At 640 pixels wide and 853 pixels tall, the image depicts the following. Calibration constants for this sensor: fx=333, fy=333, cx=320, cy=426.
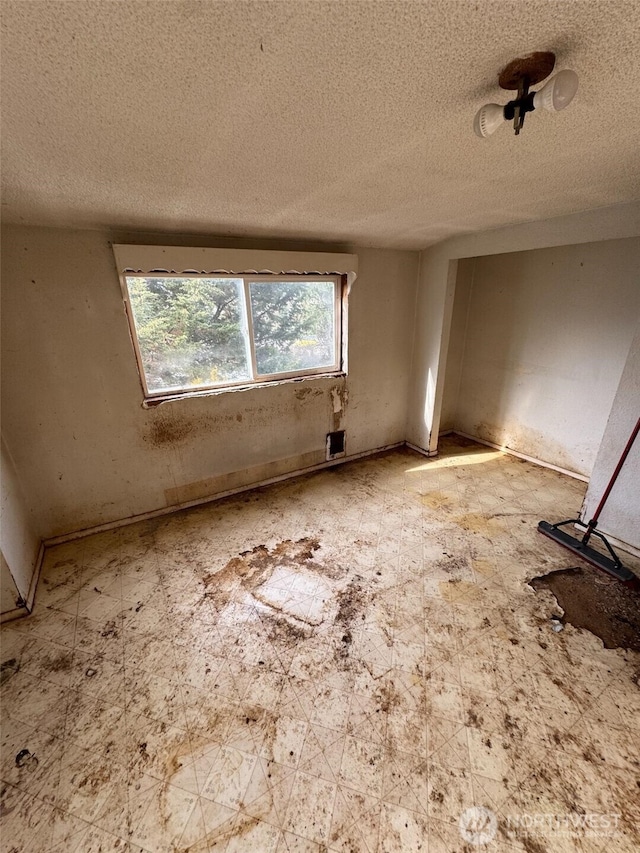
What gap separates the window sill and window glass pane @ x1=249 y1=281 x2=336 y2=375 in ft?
0.33

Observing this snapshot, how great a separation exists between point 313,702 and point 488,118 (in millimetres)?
2156

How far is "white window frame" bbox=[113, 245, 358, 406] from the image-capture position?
219 centimetres

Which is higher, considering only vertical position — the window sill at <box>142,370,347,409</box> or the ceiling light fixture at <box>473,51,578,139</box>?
the ceiling light fixture at <box>473,51,578,139</box>

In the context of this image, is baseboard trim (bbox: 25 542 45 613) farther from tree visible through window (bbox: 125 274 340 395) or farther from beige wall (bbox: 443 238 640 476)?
beige wall (bbox: 443 238 640 476)

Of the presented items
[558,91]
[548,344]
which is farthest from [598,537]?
[558,91]

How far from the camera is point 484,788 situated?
1.18 metres

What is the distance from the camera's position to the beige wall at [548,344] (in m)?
2.77

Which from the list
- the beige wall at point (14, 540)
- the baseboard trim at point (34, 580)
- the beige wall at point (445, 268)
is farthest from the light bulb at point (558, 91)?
the baseboard trim at point (34, 580)

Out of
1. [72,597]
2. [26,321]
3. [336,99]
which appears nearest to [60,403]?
[26,321]

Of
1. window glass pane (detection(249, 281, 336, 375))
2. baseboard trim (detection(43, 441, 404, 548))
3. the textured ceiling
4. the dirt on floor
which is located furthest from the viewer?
window glass pane (detection(249, 281, 336, 375))

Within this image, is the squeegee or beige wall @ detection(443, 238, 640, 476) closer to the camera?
the squeegee

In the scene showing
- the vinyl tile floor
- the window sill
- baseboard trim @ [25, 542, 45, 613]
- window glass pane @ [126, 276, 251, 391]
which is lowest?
the vinyl tile floor

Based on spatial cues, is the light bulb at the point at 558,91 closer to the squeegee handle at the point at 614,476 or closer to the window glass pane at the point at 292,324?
the squeegee handle at the point at 614,476

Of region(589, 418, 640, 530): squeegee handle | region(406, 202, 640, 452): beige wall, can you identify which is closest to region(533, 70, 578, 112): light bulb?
region(406, 202, 640, 452): beige wall
